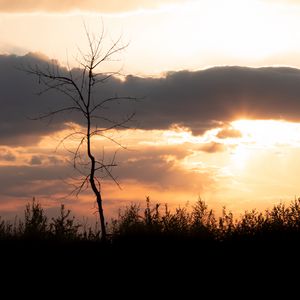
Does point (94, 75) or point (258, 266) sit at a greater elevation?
point (94, 75)

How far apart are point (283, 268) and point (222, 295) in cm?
214

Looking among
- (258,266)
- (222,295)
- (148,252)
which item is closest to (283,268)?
(258,266)

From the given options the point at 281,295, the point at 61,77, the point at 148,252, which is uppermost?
the point at 61,77

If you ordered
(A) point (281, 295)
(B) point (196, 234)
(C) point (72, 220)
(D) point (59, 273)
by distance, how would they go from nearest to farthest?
(A) point (281, 295) → (D) point (59, 273) → (B) point (196, 234) → (C) point (72, 220)

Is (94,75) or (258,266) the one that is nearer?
(258,266)

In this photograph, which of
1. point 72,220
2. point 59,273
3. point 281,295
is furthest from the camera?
point 72,220

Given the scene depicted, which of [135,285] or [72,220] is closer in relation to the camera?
[135,285]

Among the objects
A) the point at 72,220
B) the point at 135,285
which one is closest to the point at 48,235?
the point at 72,220

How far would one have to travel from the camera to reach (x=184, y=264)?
18.2m

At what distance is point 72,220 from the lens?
21188 mm

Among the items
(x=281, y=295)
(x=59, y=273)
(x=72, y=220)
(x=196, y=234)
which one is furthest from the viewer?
(x=72, y=220)

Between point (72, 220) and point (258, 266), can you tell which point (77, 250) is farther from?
point (258, 266)

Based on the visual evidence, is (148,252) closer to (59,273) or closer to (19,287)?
(59,273)

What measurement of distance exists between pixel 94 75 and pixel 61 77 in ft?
3.59
